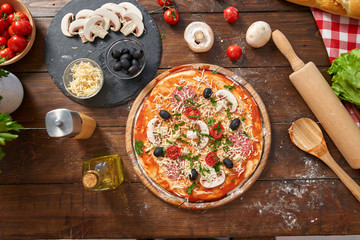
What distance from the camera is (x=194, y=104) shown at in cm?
277

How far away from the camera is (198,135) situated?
107 inches

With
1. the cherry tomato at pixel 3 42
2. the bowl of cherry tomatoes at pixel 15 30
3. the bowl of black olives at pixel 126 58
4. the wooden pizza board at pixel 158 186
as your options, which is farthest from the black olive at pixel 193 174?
the cherry tomato at pixel 3 42

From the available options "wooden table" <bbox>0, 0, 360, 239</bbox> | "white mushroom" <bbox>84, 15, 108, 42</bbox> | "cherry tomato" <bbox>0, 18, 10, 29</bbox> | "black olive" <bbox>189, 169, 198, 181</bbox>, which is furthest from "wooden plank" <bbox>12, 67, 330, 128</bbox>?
"black olive" <bbox>189, 169, 198, 181</bbox>

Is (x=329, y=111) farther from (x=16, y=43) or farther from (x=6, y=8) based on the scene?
(x=6, y=8)

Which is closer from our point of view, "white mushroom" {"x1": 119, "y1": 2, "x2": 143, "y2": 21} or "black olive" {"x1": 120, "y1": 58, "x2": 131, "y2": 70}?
"black olive" {"x1": 120, "y1": 58, "x2": 131, "y2": 70}

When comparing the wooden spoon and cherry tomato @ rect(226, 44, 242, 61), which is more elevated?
cherry tomato @ rect(226, 44, 242, 61)

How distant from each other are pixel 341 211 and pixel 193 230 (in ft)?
4.73

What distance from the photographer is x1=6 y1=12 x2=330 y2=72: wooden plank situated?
114 inches

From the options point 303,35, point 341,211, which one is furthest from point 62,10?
point 341,211

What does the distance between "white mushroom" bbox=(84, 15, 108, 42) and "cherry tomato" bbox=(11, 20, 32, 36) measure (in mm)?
522

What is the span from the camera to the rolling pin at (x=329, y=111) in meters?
2.64

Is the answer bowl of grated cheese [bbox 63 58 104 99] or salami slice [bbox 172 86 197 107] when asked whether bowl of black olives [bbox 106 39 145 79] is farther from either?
salami slice [bbox 172 86 197 107]

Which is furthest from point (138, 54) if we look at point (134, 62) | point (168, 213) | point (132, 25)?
point (168, 213)

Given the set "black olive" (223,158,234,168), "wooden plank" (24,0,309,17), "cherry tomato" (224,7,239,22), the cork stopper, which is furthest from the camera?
"wooden plank" (24,0,309,17)
